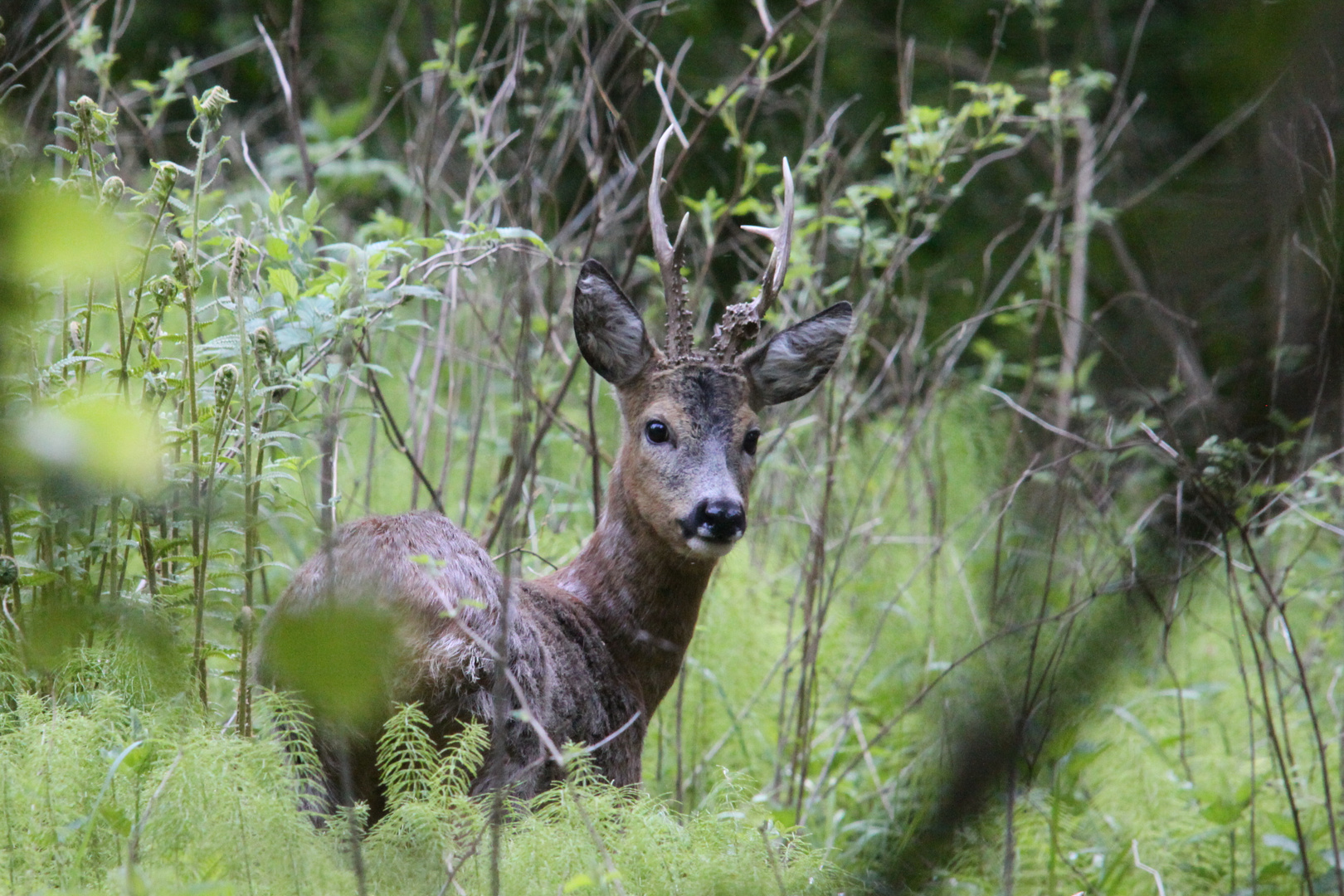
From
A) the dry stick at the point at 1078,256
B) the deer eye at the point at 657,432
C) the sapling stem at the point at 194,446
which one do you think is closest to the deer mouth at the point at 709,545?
the deer eye at the point at 657,432

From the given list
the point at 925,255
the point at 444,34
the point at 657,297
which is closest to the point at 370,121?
the point at 444,34

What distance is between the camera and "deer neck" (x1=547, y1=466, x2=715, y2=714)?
386 cm

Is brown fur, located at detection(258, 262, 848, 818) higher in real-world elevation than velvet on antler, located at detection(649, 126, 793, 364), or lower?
lower

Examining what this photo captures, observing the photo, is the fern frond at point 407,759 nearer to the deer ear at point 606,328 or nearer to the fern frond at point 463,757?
the fern frond at point 463,757

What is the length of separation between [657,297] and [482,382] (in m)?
0.96

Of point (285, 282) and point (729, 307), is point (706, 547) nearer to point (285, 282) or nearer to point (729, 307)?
point (729, 307)

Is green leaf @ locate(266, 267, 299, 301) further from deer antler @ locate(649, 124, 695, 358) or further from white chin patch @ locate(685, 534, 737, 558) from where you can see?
white chin patch @ locate(685, 534, 737, 558)

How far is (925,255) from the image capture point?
988 cm

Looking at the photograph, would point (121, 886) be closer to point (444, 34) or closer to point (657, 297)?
point (657, 297)

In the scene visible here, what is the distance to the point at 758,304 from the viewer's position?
380cm

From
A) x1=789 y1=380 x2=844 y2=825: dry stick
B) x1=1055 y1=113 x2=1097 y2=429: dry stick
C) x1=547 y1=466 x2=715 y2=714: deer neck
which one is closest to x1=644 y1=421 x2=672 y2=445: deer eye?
x1=547 y1=466 x2=715 y2=714: deer neck

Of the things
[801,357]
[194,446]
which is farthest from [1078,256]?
[194,446]

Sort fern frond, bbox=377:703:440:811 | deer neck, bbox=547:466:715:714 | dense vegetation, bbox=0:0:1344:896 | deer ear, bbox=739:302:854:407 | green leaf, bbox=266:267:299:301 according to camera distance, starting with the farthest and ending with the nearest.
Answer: deer ear, bbox=739:302:854:407 < deer neck, bbox=547:466:715:714 < green leaf, bbox=266:267:299:301 < fern frond, bbox=377:703:440:811 < dense vegetation, bbox=0:0:1344:896

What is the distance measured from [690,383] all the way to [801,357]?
0.45 meters
